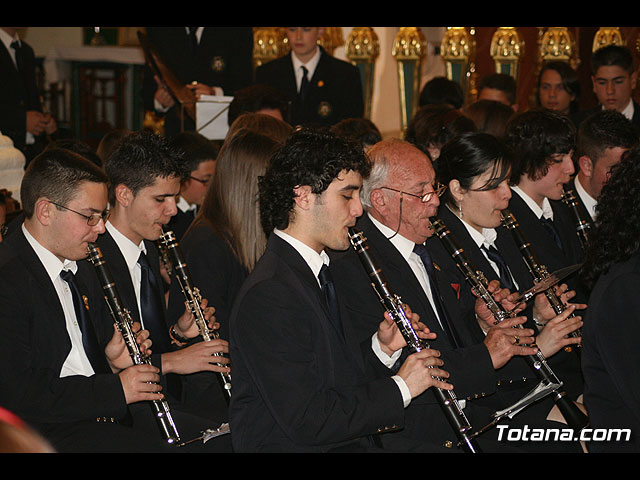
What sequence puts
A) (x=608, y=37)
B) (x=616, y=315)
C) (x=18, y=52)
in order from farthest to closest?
(x=608, y=37)
(x=18, y=52)
(x=616, y=315)

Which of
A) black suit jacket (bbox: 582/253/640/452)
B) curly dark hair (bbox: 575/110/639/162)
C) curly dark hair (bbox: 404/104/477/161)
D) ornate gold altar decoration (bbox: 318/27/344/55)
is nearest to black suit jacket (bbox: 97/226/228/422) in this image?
black suit jacket (bbox: 582/253/640/452)

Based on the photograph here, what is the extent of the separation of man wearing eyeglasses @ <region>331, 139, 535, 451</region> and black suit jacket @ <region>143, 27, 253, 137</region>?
11.6 ft

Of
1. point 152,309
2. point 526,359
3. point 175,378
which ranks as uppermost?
point 152,309

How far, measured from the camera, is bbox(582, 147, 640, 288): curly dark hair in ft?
9.37

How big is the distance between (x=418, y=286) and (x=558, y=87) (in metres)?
4.57

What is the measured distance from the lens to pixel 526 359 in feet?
12.4

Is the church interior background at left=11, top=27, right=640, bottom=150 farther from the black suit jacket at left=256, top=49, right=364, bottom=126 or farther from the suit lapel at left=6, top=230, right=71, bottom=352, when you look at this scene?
the suit lapel at left=6, top=230, right=71, bottom=352

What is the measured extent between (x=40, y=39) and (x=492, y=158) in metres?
10.7

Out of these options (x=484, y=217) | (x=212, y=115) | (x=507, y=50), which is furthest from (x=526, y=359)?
(x=507, y=50)

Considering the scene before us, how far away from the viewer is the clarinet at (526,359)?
349 cm

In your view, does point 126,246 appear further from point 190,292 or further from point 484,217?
point 484,217

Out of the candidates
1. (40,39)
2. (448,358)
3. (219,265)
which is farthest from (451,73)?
(40,39)

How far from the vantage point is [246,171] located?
4207 mm

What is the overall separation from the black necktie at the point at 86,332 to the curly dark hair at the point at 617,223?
1993 mm
